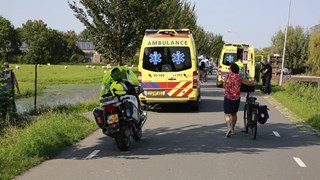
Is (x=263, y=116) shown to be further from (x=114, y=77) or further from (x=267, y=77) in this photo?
(x=267, y=77)

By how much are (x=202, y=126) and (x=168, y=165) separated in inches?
195

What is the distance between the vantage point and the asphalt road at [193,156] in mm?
7047

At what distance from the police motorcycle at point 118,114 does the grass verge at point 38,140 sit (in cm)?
109

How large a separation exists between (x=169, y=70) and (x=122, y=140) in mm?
7053

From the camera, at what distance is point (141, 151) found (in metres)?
8.96

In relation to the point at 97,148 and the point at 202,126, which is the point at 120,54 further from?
the point at 97,148

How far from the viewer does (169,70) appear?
15.6 meters

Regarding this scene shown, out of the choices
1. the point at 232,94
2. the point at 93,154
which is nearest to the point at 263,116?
the point at 232,94

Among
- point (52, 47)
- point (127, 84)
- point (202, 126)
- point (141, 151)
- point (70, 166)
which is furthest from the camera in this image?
point (52, 47)

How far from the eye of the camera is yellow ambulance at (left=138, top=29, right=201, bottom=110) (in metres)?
15.5

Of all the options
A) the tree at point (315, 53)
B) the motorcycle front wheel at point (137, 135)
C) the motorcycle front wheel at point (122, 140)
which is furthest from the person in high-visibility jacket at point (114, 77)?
the tree at point (315, 53)

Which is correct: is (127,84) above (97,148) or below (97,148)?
above

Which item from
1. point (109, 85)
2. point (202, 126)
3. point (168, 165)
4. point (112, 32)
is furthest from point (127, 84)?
point (112, 32)

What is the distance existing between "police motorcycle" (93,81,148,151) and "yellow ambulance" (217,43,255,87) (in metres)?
18.7
